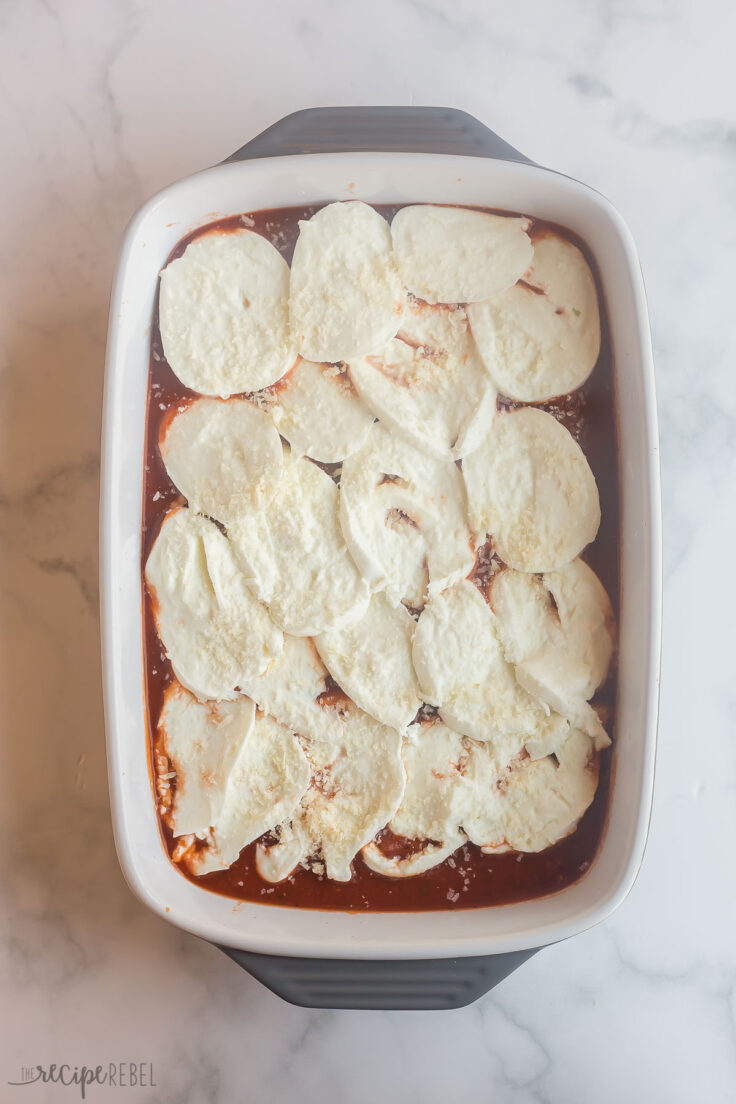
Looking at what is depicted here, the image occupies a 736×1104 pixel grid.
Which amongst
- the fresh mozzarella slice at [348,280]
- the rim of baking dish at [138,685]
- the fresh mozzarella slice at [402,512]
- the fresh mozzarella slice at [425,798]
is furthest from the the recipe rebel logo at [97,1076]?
the fresh mozzarella slice at [348,280]

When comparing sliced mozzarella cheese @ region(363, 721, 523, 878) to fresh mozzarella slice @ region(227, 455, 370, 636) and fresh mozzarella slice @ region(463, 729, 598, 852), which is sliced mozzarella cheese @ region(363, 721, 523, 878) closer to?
fresh mozzarella slice @ region(463, 729, 598, 852)

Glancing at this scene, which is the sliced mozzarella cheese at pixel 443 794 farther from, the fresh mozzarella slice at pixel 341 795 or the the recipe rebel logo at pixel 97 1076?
the the recipe rebel logo at pixel 97 1076

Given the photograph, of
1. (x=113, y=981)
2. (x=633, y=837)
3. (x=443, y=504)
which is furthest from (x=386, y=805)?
(x=113, y=981)

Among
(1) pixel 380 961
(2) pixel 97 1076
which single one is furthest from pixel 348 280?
(2) pixel 97 1076

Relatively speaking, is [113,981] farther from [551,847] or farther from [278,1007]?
[551,847]

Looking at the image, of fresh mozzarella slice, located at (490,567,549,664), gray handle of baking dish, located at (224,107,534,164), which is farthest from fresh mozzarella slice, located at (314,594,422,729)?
gray handle of baking dish, located at (224,107,534,164)
